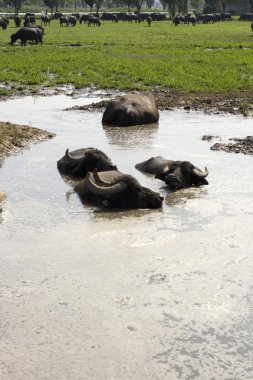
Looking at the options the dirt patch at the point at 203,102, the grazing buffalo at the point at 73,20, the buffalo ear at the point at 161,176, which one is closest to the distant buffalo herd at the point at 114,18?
the grazing buffalo at the point at 73,20

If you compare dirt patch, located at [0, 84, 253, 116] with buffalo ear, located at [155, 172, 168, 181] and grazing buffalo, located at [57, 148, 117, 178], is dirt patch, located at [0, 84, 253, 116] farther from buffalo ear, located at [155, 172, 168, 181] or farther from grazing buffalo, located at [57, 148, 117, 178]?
buffalo ear, located at [155, 172, 168, 181]

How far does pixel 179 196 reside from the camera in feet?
28.8

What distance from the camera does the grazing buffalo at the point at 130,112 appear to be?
13695mm

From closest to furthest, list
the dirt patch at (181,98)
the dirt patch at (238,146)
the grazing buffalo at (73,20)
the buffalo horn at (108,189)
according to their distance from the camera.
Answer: the buffalo horn at (108,189) → the dirt patch at (238,146) → the dirt patch at (181,98) → the grazing buffalo at (73,20)

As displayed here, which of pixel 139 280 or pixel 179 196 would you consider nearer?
pixel 139 280

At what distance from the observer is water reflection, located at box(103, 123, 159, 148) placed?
39.9 feet

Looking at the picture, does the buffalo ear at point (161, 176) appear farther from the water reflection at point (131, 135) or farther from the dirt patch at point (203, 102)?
the dirt patch at point (203, 102)

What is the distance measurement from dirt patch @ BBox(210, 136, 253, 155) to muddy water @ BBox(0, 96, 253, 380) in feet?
3.56

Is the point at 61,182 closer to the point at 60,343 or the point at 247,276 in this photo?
the point at 247,276

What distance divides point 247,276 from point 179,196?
8.74 ft

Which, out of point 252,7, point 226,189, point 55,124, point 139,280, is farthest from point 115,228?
point 252,7

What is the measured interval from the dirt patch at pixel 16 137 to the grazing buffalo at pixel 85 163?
4.20ft

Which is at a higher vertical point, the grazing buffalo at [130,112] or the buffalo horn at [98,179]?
the buffalo horn at [98,179]

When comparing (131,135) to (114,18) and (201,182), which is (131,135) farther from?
(114,18)
